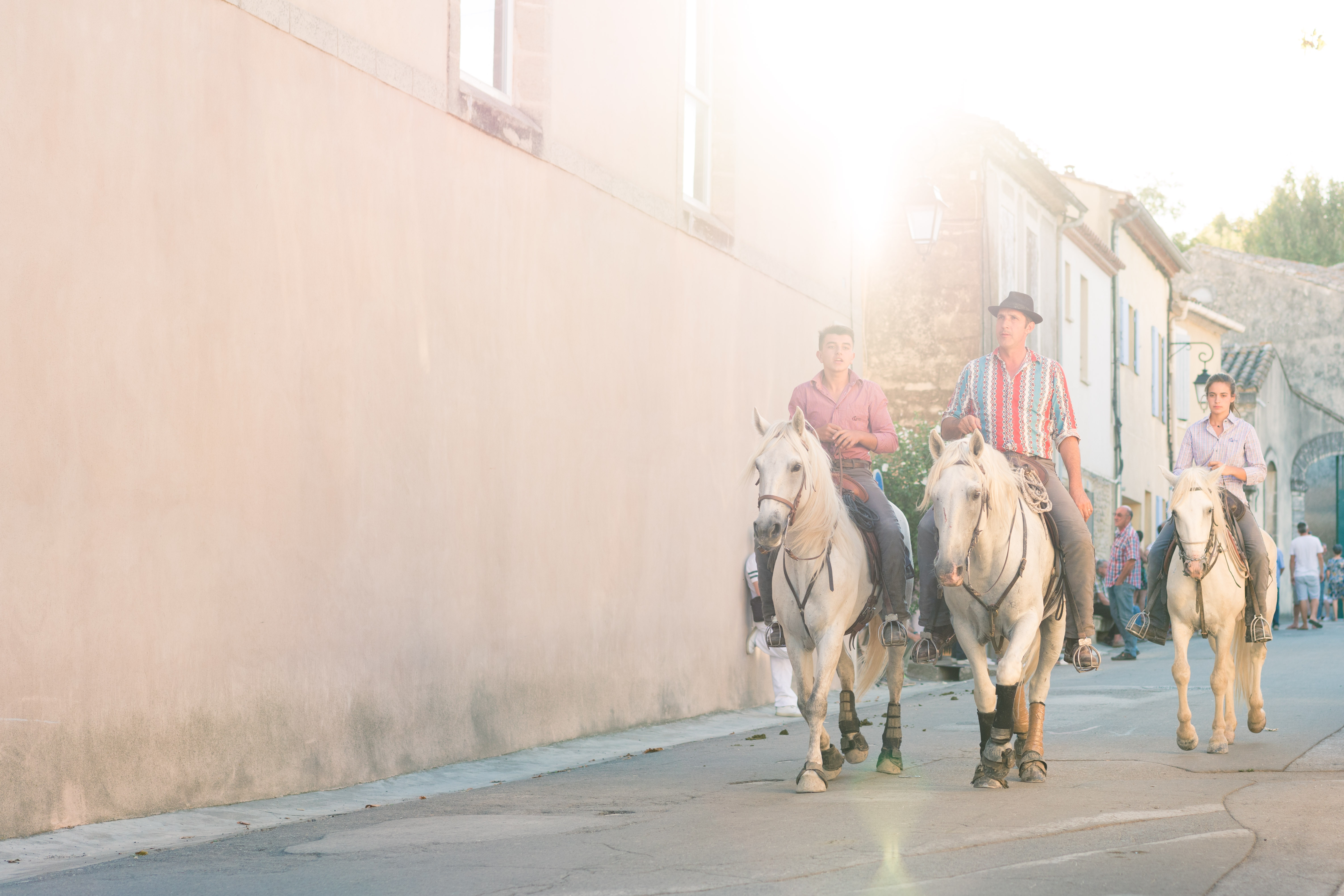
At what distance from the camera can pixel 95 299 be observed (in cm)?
738

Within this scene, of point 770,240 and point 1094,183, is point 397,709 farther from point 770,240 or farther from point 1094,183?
point 1094,183

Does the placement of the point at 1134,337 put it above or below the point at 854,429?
above

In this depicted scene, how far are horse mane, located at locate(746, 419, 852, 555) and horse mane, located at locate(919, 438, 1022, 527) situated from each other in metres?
0.54

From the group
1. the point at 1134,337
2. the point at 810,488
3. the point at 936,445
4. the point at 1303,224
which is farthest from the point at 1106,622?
the point at 1303,224

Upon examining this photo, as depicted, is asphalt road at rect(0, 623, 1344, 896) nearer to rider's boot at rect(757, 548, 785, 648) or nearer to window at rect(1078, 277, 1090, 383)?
rider's boot at rect(757, 548, 785, 648)

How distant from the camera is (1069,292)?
3117 centimetres

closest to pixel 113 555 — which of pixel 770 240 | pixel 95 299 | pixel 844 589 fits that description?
pixel 95 299

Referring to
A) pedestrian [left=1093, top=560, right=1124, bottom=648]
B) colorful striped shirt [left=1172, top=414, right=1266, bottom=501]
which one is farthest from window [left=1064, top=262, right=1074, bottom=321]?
colorful striped shirt [left=1172, top=414, right=1266, bottom=501]

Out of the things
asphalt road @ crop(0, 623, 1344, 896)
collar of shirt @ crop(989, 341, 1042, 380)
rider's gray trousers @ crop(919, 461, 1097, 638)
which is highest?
collar of shirt @ crop(989, 341, 1042, 380)

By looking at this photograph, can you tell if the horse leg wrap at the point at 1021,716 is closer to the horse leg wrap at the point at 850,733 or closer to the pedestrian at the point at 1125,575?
the horse leg wrap at the point at 850,733

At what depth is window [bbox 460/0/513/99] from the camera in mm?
11250

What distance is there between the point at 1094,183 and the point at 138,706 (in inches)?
1163

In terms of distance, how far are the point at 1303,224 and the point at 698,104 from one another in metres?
60.0

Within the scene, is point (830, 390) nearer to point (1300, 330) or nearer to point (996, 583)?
point (996, 583)
